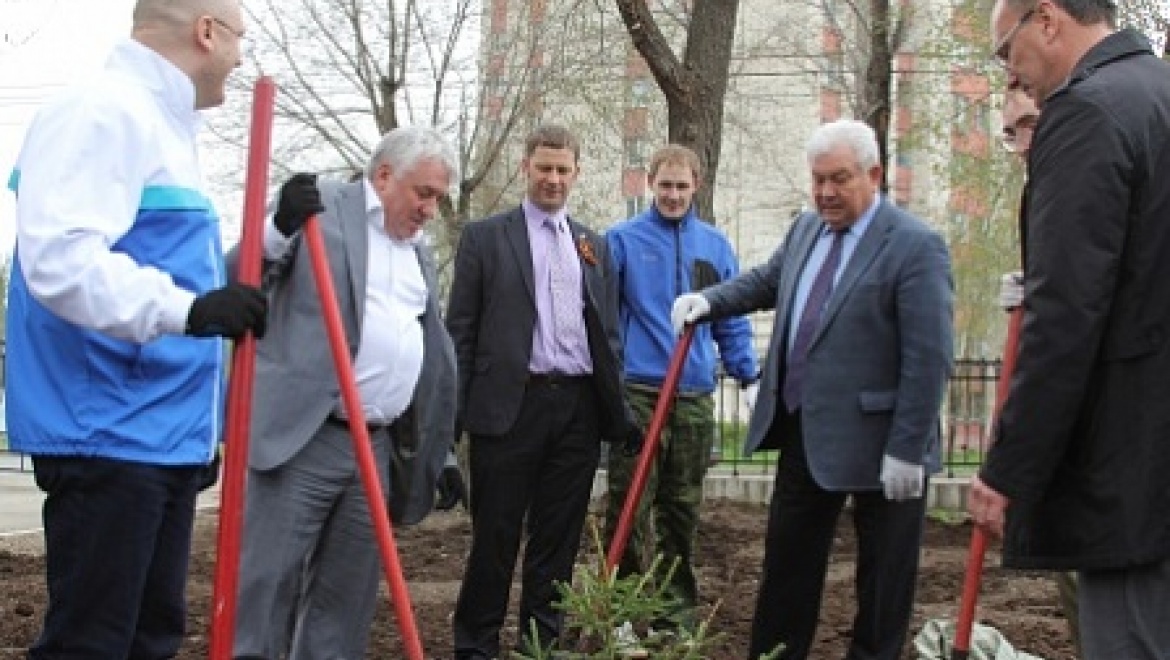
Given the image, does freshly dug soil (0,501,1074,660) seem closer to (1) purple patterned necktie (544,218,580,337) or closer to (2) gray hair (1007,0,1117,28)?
(1) purple patterned necktie (544,218,580,337)

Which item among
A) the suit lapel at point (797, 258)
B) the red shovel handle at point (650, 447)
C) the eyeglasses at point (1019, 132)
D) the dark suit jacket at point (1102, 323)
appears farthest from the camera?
the red shovel handle at point (650, 447)

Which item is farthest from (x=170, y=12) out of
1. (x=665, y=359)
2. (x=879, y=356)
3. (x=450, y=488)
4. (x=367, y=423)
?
(x=665, y=359)

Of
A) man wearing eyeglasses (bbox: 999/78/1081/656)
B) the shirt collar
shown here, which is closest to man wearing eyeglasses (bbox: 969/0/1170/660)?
man wearing eyeglasses (bbox: 999/78/1081/656)

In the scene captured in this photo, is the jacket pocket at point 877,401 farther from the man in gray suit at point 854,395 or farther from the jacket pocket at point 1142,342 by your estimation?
the jacket pocket at point 1142,342

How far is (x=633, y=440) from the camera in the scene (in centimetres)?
645

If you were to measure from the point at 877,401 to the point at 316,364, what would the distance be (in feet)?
6.37

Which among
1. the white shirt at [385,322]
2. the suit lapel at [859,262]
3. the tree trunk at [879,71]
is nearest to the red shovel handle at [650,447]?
the suit lapel at [859,262]

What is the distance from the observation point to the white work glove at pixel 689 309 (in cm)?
618

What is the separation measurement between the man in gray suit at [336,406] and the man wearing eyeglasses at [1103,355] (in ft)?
6.86

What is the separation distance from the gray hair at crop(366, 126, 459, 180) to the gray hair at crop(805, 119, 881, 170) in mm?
1315

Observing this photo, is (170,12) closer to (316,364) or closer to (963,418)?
(316,364)

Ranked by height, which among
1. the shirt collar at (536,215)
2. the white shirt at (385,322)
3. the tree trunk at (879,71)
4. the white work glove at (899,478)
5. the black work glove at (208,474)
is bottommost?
the white work glove at (899,478)

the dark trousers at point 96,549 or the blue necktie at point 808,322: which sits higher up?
the blue necktie at point 808,322

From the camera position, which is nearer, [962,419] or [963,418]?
[963,418]
